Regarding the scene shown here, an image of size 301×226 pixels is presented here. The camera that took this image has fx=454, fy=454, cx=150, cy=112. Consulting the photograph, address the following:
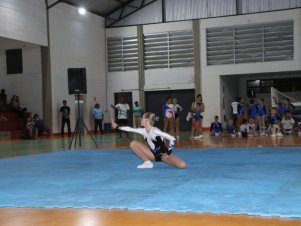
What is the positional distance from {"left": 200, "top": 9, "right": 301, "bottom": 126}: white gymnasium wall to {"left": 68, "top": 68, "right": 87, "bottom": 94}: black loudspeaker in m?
13.2

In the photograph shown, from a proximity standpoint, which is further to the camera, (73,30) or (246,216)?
(73,30)

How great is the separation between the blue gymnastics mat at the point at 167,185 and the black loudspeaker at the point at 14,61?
50.4 ft

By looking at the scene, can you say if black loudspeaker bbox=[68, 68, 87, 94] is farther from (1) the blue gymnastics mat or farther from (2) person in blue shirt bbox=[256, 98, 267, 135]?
(2) person in blue shirt bbox=[256, 98, 267, 135]

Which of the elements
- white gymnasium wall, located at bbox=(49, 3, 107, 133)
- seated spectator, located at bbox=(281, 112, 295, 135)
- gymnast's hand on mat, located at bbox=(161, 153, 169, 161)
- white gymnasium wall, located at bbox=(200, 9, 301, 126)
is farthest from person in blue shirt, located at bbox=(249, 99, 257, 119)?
gymnast's hand on mat, located at bbox=(161, 153, 169, 161)

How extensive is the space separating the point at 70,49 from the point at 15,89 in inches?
149

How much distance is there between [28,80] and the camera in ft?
81.1

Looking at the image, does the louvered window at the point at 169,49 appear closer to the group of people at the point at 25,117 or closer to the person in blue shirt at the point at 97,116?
the person in blue shirt at the point at 97,116

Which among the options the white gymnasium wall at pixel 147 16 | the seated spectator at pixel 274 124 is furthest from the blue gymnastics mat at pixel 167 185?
the white gymnasium wall at pixel 147 16

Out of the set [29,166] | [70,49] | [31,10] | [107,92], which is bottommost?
[29,166]

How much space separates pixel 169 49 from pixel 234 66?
4.21 m

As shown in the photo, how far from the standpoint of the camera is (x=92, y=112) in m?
27.6

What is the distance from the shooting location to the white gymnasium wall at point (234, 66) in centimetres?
2523

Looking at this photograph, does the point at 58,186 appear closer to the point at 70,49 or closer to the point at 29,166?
the point at 29,166

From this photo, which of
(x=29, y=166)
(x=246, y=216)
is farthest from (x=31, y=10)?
(x=246, y=216)
